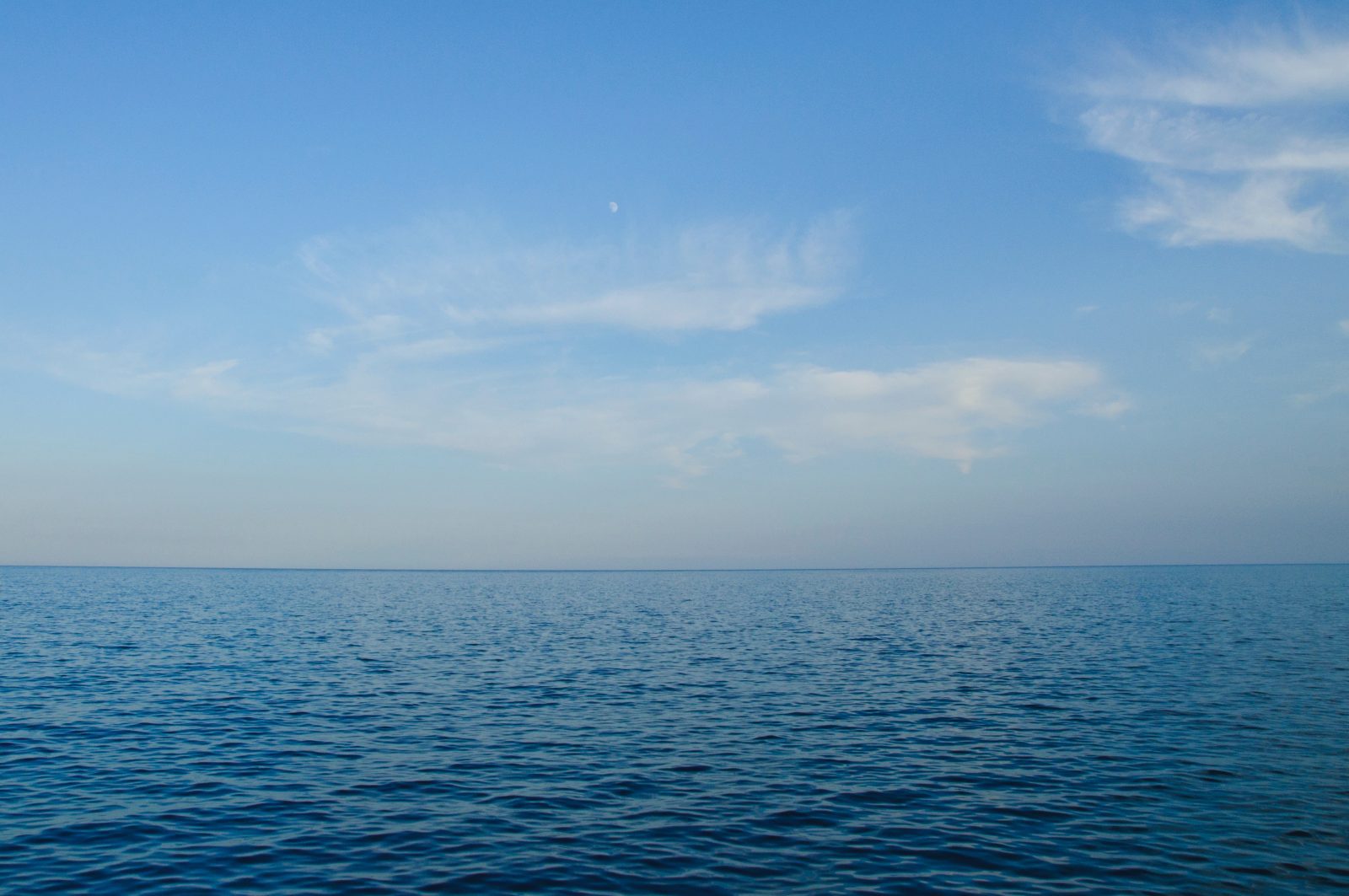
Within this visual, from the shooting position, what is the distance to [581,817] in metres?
→ 23.0

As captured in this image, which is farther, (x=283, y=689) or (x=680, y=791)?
(x=283, y=689)

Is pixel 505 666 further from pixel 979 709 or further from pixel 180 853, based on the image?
pixel 180 853

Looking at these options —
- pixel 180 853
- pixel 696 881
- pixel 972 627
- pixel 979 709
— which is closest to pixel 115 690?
pixel 180 853

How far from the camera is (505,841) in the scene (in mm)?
21078

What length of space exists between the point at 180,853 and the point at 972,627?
75400 mm

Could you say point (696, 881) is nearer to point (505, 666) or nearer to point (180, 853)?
point (180, 853)

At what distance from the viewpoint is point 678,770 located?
2784cm

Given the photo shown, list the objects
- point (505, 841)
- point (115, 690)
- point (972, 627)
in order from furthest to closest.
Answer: point (972, 627)
point (115, 690)
point (505, 841)

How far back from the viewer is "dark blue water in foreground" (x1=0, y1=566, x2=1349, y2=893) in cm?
1923

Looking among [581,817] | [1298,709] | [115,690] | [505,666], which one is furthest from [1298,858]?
[115,690]

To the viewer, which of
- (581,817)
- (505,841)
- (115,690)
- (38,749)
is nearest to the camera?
(505,841)

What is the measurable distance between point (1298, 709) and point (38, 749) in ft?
167

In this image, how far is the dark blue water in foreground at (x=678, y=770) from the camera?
19.2 m

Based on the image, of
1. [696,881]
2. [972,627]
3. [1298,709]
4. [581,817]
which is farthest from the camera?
[972,627]
